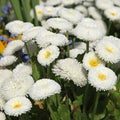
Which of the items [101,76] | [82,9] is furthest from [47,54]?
[82,9]

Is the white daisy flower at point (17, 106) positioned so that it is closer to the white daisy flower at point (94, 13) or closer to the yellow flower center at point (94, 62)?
the yellow flower center at point (94, 62)

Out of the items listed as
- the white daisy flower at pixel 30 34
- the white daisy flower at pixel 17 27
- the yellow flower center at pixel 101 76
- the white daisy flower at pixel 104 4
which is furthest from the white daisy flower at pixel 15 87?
the white daisy flower at pixel 104 4

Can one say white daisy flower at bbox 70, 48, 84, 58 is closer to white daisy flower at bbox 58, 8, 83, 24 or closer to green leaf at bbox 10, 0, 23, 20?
white daisy flower at bbox 58, 8, 83, 24

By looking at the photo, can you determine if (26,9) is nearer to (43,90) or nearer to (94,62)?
(94,62)

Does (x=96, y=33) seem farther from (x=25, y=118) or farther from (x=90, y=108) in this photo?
(x=25, y=118)

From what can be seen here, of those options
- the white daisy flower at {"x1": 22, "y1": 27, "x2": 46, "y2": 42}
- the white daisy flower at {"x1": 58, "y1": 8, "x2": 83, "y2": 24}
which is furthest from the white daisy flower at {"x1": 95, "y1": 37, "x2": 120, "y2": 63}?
the white daisy flower at {"x1": 58, "y1": 8, "x2": 83, "y2": 24}

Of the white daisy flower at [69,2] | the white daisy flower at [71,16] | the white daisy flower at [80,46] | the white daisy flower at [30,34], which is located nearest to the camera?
the white daisy flower at [30,34]
